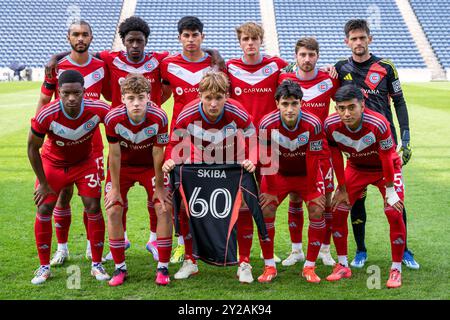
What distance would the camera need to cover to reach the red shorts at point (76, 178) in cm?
420

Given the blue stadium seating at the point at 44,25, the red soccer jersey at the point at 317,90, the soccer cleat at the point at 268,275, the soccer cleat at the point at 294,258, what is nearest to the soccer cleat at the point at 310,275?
the soccer cleat at the point at 268,275

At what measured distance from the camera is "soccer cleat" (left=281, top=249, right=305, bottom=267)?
4.52 m

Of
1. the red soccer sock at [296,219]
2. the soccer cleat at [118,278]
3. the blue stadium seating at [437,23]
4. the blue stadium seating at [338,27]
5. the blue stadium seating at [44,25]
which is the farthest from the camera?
the blue stadium seating at [44,25]

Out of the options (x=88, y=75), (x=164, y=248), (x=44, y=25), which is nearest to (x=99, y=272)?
(x=164, y=248)

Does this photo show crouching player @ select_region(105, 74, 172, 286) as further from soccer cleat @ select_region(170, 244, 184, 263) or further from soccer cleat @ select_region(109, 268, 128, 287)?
soccer cleat @ select_region(170, 244, 184, 263)

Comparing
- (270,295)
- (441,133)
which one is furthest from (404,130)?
(441,133)

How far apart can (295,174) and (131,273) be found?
1537 millimetres

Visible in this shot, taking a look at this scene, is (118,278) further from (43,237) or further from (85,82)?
(85,82)

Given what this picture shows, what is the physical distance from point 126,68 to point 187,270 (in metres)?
1.89

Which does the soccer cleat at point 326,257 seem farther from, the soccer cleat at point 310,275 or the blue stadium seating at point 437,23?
the blue stadium seating at point 437,23

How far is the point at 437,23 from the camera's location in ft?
116

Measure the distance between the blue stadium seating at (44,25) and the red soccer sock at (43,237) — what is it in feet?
97.9

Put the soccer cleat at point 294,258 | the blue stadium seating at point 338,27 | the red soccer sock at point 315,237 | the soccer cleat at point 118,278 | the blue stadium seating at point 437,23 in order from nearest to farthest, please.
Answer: the soccer cleat at point 118,278, the red soccer sock at point 315,237, the soccer cleat at point 294,258, the blue stadium seating at point 338,27, the blue stadium seating at point 437,23
